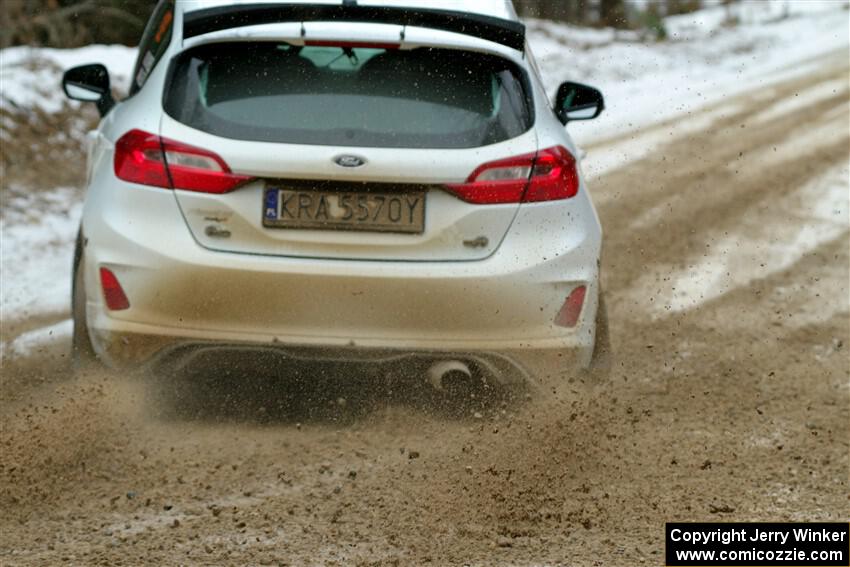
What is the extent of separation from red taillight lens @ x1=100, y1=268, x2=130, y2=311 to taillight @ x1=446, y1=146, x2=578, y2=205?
1.21 metres

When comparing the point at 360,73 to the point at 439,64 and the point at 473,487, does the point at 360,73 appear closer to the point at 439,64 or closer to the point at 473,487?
the point at 439,64

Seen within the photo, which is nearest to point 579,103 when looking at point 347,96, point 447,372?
point 347,96

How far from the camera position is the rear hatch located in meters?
4.83

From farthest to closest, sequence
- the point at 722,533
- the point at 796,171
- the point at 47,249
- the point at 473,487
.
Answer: the point at 796,171 < the point at 47,249 < the point at 473,487 < the point at 722,533

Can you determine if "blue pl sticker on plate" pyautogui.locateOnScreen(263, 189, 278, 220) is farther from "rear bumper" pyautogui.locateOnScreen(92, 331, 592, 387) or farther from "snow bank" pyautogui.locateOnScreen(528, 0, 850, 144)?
"snow bank" pyautogui.locateOnScreen(528, 0, 850, 144)

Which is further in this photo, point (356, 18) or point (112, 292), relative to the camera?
point (356, 18)

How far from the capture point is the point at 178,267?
4863 mm

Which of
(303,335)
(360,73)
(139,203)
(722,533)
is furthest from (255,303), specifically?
(722,533)

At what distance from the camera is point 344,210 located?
4859 mm

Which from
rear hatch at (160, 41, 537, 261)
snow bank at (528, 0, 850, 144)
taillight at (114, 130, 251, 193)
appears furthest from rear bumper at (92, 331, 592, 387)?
snow bank at (528, 0, 850, 144)

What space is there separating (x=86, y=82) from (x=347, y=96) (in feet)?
6.32

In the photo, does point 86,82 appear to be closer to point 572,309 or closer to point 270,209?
point 270,209

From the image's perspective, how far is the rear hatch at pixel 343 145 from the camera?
4828 millimetres

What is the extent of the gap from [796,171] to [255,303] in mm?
9004
